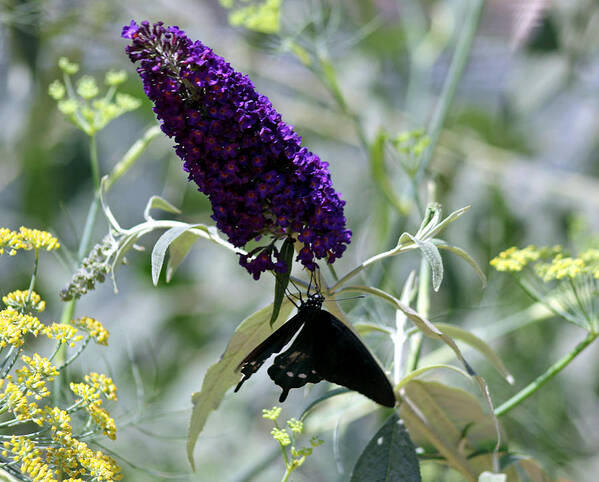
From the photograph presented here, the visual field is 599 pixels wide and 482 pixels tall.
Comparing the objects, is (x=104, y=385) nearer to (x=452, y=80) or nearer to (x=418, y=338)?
(x=418, y=338)

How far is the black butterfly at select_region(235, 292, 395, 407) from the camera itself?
449 millimetres

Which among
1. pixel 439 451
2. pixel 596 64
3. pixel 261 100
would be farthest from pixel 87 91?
pixel 596 64

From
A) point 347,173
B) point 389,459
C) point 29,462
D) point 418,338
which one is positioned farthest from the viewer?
point 347,173

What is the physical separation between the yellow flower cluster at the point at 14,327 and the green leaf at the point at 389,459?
0.26 m

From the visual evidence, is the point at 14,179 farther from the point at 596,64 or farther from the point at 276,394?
the point at 596,64

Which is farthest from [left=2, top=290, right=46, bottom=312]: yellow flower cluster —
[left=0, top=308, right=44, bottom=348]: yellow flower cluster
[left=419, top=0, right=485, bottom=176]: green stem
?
[left=419, top=0, right=485, bottom=176]: green stem

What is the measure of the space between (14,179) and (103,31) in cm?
51

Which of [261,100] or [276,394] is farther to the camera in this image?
[276,394]

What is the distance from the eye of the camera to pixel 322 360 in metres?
0.45

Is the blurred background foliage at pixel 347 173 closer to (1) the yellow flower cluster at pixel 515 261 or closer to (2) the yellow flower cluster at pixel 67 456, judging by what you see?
(1) the yellow flower cluster at pixel 515 261

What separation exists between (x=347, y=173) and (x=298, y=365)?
157cm

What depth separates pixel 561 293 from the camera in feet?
2.24

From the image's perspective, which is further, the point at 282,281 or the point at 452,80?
the point at 452,80

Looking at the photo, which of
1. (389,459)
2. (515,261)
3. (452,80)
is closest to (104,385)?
(389,459)
